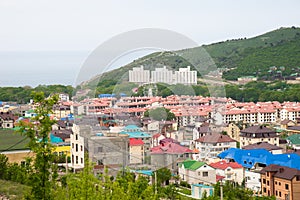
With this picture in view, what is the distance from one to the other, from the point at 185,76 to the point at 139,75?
1.45 ft

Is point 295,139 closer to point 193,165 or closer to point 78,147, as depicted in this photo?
point 193,165

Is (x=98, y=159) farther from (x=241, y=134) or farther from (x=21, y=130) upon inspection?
(x=241, y=134)

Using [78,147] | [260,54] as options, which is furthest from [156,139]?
[260,54]

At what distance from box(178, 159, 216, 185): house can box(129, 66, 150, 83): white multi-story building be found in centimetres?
226

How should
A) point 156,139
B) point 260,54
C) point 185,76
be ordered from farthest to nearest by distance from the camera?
point 260,54
point 185,76
point 156,139

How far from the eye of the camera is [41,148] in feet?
7.32

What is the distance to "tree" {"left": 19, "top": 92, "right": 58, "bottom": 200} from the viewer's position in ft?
7.34

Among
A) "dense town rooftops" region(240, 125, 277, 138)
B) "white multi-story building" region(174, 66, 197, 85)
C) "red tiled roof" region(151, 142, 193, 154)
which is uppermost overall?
"white multi-story building" region(174, 66, 197, 85)

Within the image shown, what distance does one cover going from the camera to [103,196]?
2.53 meters

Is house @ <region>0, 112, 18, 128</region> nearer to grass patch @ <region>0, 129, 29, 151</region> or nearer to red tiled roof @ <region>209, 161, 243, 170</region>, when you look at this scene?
grass patch @ <region>0, 129, 29, 151</region>

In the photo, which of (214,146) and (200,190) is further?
(214,146)

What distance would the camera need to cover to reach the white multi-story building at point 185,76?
3.80m

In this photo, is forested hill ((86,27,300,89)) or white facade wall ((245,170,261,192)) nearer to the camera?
white facade wall ((245,170,261,192))

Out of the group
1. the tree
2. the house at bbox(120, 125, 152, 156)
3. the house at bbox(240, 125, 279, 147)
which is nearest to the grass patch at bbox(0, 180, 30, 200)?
the house at bbox(120, 125, 152, 156)
